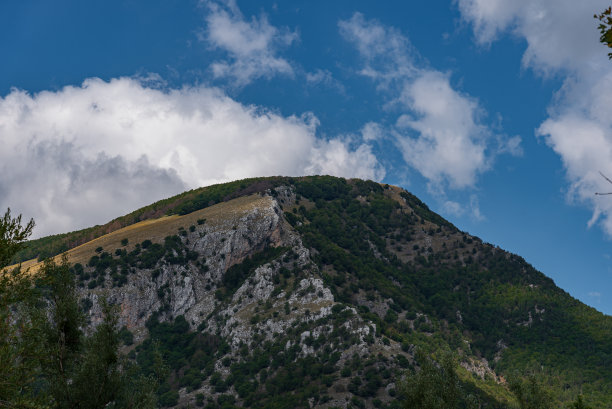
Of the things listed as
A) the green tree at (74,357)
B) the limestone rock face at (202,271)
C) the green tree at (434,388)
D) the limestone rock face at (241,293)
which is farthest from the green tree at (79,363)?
the limestone rock face at (202,271)

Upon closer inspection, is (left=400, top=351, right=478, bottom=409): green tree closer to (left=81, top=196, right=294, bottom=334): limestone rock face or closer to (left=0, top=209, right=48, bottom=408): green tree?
(left=0, top=209, right=48, bottom=408): green tree

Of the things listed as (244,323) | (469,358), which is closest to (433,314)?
(469,358)

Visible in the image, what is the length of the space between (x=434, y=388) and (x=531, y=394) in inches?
517

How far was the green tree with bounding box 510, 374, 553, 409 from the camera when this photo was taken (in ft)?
169

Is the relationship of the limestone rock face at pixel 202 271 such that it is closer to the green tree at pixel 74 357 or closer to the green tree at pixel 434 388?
the green tree at pixel 434 388

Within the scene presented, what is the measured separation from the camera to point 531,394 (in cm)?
5228

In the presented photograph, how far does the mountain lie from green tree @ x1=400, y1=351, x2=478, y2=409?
6698 cm

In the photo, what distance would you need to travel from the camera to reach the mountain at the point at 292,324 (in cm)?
12744

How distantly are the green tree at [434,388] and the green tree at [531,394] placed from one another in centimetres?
723

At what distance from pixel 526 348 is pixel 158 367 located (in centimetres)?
16664

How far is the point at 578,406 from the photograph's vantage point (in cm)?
4859

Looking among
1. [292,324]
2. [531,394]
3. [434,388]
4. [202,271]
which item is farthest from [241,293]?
[434,388]

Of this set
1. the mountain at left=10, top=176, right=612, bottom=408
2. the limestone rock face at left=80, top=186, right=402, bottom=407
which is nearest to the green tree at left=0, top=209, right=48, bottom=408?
the mountain at left=10, top=176, right=612, bottom=408

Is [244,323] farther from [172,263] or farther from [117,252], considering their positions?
[117,252]
